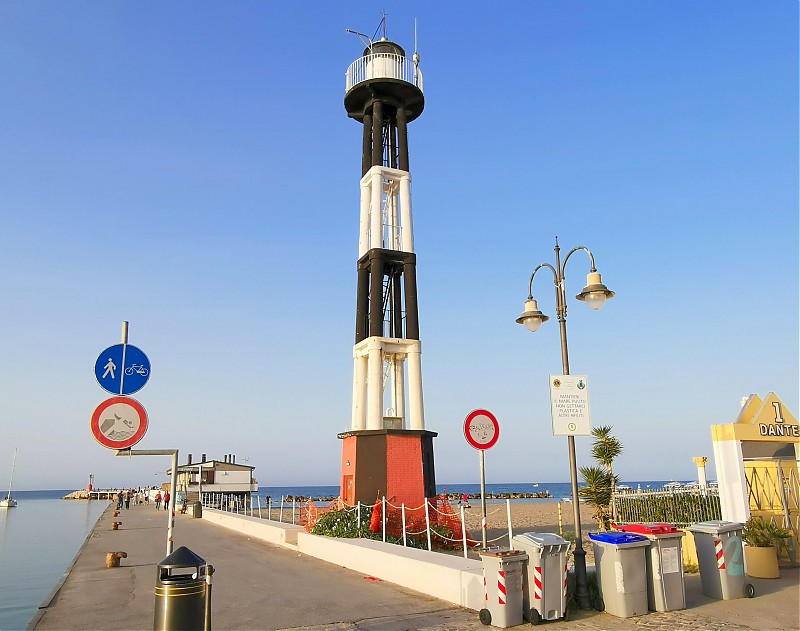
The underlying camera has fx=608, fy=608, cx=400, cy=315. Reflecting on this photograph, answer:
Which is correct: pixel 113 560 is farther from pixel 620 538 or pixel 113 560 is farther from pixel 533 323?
pixel 620 538

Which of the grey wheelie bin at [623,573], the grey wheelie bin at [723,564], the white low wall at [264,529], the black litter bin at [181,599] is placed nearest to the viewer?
the black litter bin at [181,599]

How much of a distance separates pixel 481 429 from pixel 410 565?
3.86 m

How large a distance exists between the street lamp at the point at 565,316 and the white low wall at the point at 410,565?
168 cm

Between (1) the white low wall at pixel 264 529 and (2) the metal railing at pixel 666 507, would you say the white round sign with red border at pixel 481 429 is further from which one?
(1) the white low wall at pixel 264 529

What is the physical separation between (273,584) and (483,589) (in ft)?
17.5

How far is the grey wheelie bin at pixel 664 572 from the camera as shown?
10.0 m

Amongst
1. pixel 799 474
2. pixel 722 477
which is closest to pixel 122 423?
pixel 722 477

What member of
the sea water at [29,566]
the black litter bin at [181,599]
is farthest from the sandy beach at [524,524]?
the sea water at [29,566]

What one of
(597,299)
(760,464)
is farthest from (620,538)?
(760,464)

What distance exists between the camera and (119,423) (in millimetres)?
7105

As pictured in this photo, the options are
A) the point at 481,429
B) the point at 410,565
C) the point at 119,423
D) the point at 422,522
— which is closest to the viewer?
the point at 119,423

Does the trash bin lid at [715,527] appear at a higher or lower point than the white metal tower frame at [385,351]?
lower

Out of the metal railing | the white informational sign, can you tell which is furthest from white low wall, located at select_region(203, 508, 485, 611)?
the metal railing

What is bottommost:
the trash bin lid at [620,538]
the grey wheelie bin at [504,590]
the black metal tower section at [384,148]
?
the grey wheelie bin at [504,590]
